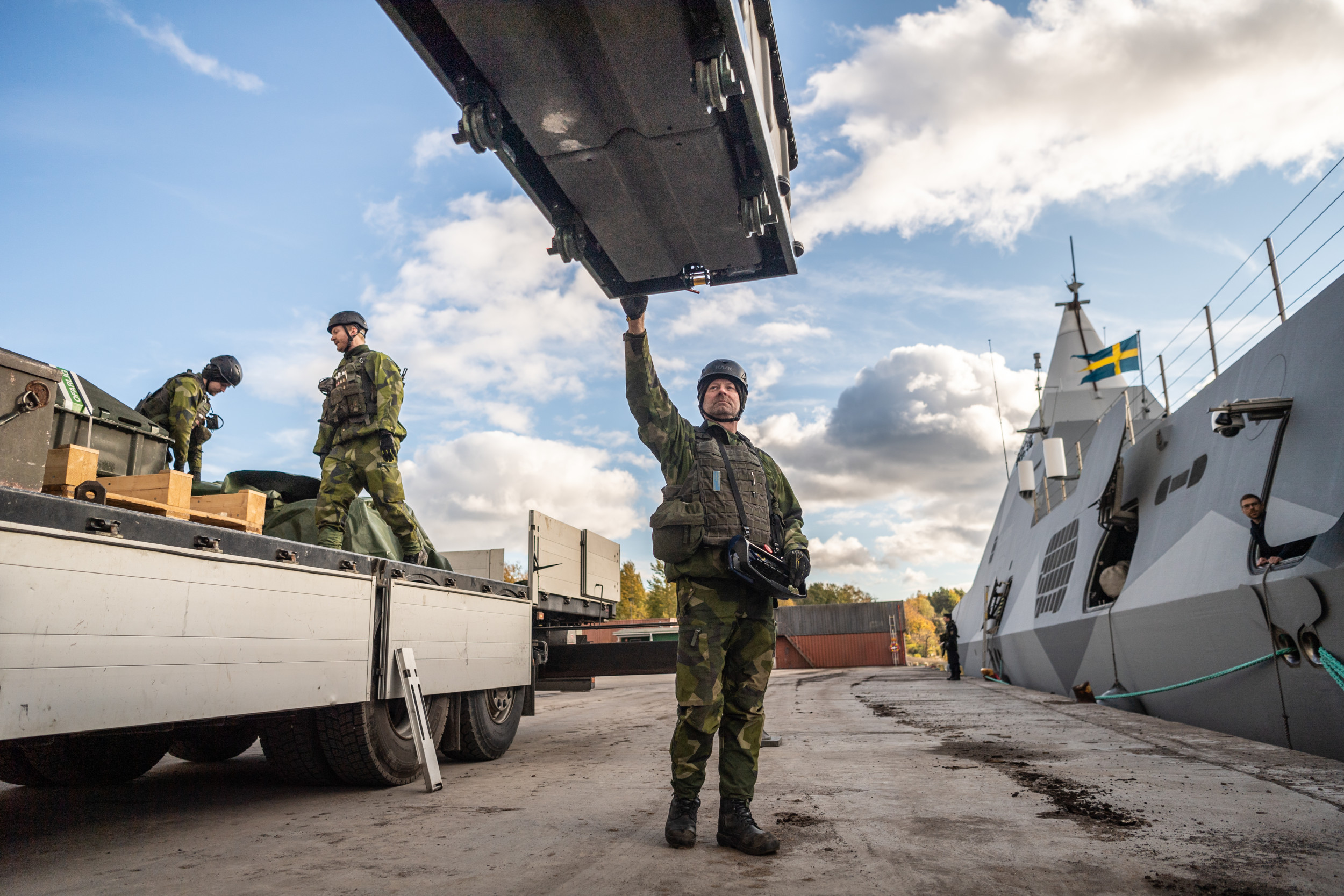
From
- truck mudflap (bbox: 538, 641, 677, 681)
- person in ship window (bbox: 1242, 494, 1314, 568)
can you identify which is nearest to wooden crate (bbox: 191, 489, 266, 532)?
truck mudflap (bbox: 538, 641, 677, 681)

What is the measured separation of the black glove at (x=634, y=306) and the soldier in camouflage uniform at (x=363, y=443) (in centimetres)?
214

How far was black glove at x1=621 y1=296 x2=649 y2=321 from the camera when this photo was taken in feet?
11.8

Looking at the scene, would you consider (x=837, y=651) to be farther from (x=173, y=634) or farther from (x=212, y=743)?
(x=173, y=634)

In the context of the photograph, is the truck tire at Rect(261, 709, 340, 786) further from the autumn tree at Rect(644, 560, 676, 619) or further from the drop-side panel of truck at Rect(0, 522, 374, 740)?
the autumn tree at Rect(644, 560, 676, 619)

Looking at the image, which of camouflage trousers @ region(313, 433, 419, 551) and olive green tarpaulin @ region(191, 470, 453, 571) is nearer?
camouflage trousers @ region(313, 433, 419, 551)

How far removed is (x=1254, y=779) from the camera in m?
4.18

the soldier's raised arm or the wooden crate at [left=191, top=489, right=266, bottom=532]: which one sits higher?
the soldier's raised arm

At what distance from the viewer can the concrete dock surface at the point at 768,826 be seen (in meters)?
2.61

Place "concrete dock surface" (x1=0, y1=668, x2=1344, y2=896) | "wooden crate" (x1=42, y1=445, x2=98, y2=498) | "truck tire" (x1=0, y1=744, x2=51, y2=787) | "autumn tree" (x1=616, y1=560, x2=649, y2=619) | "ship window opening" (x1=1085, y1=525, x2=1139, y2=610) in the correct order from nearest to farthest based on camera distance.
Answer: "concrete dock surface" (x1=0, y1=668, x2=1344, y2=896) → "wooden crate" (x1=42, y1=445, x2=98, y2=498) → "truck tire" (x1=0, y1=744, x2=51, y2=787) → "ship window opening" (x1=1085, y1=525, x2=1139, y2=610) → "autumn tree" (x1=616, y1=560, x2=649, y2=619)

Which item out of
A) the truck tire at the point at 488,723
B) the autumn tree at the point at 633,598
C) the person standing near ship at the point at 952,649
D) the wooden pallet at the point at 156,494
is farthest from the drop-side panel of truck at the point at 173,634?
the autumn tree at the point at 633,598

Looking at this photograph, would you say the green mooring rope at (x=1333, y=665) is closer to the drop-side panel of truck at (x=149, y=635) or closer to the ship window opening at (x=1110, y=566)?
the ship window opening at (x=1110, y=566)

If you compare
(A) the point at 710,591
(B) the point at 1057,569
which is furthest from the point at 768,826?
(B) the point at 1057,569

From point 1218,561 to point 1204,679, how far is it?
3.22 feet

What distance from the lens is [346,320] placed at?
5.31 metres
